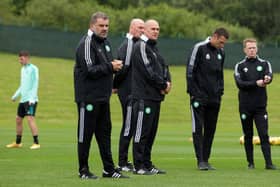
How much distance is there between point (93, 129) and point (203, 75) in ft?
9.93

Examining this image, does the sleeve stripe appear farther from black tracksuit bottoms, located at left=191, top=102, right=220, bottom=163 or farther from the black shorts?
the black shorts

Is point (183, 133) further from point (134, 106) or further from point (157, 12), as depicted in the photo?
point (157, 12)

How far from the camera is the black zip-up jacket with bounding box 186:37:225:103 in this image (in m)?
15.6

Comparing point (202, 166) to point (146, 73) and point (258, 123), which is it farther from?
point (146, 73)

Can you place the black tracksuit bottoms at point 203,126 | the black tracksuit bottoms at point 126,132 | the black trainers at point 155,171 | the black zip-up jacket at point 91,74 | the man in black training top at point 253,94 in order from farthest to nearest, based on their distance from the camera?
the man in black training top at point 253,94 < the black tracksuit bottoms at point 203,126 < the black tracksuit bottoms at point 126,132 < the black trainers at point 155,171 < the black zip-up jacket at point 91,74

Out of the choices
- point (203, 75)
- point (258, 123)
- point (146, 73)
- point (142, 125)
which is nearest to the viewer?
point (146, 73)

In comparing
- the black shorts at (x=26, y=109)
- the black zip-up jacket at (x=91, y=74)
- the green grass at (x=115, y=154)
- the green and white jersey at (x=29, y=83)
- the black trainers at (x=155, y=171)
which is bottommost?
the green grass at (x=115, y=154)

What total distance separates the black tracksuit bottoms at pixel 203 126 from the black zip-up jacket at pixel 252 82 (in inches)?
22.6

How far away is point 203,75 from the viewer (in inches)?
614

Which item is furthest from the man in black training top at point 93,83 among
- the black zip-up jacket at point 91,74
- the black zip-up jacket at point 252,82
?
the black zip-up jacket at point 252,82

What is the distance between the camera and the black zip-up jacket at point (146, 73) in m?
14.3

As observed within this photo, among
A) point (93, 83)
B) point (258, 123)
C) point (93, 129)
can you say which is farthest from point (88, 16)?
point (93, 83)

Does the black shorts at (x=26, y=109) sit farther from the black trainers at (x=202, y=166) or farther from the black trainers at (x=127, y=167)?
the black trainers at (x=202, y=166)

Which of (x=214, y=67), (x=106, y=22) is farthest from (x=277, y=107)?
(x=106, y=22)
